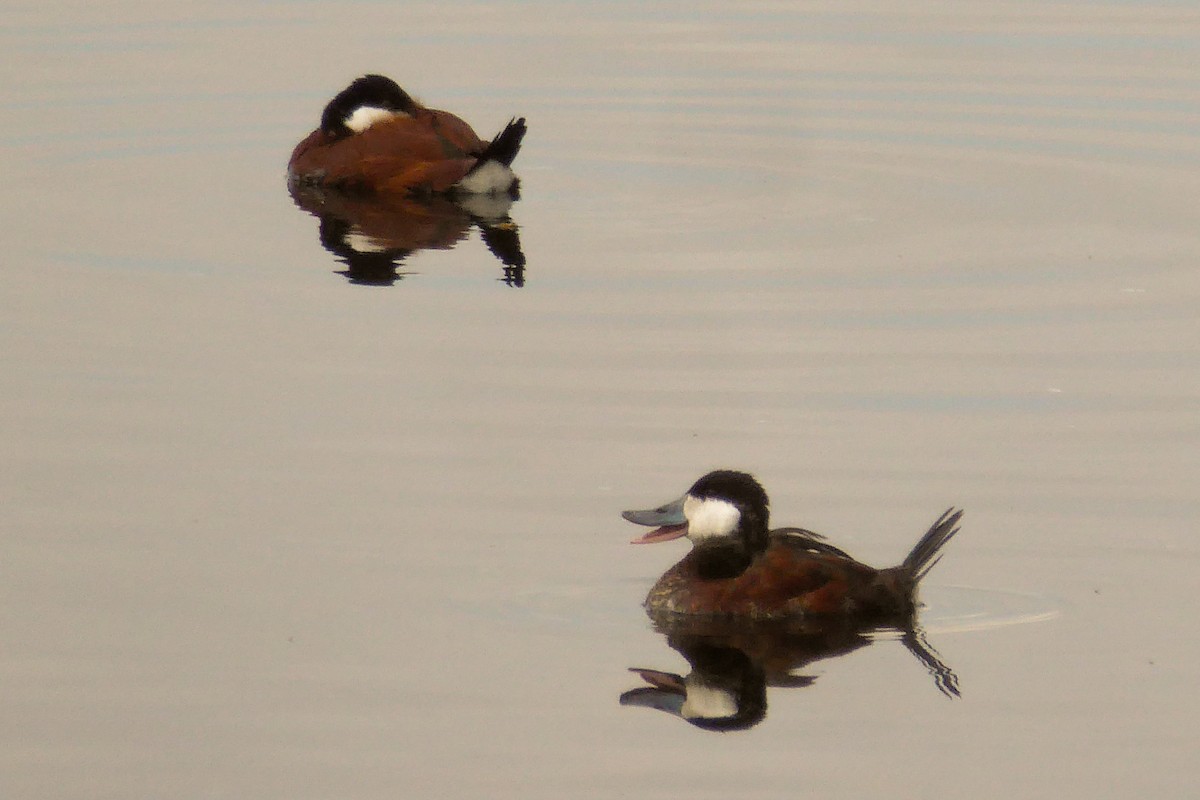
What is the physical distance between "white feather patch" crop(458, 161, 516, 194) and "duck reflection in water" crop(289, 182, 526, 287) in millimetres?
67

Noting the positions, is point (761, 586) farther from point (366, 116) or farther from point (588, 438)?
point (366, 116)

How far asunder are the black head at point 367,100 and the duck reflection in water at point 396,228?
0.74 m

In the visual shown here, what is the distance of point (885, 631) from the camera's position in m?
8.30

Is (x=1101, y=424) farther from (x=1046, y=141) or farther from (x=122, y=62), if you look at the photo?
(x=122, y=62)

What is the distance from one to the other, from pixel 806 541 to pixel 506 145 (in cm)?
769

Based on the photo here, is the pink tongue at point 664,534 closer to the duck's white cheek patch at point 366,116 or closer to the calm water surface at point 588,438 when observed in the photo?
the calm water surface at point 588,438

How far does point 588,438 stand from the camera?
1012cm

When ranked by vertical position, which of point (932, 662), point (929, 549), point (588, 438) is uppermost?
point (588, 438)

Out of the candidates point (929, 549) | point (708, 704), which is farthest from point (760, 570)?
point (708, 704)

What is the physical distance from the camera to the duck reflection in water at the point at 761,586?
8266 millimetres

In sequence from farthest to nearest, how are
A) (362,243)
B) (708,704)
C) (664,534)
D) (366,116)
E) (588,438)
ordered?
1. (366,116)
2. (362,243)
3. (588,438)
4. (664,534)
5. (708,704)

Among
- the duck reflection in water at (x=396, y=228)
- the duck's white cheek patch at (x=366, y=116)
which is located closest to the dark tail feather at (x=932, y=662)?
the duck reflection in water at (x=396, y=228)

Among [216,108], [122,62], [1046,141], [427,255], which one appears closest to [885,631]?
[427,255]

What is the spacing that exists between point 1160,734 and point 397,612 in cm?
248
